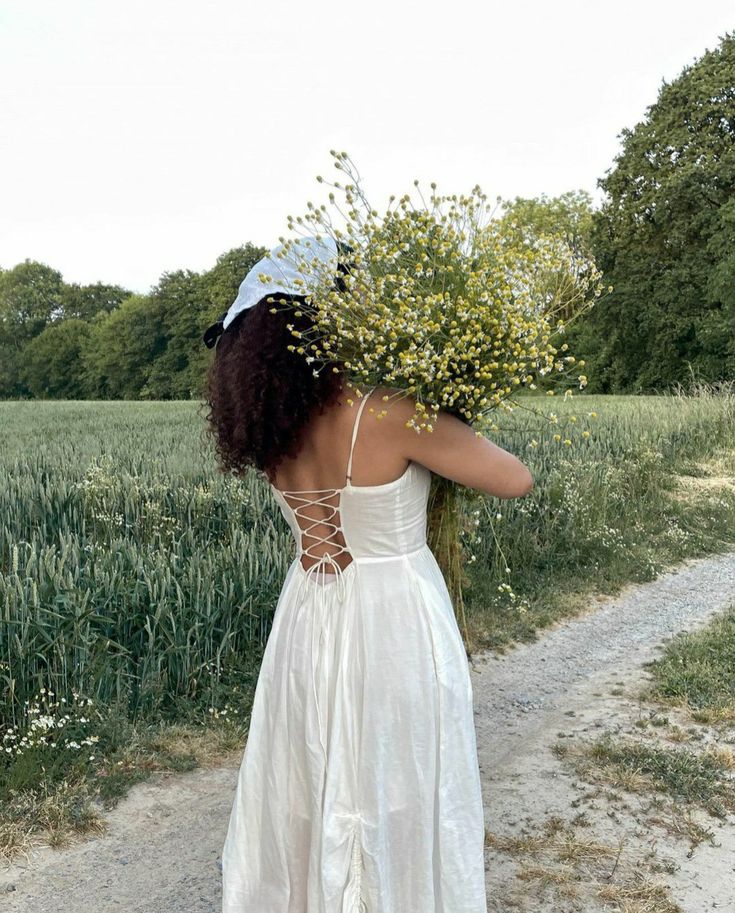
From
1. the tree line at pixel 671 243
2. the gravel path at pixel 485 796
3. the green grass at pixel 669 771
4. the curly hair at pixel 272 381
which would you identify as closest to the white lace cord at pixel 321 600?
the curly hair at pixel 272 381

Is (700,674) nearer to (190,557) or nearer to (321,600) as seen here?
(190,557)

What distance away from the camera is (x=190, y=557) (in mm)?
4898

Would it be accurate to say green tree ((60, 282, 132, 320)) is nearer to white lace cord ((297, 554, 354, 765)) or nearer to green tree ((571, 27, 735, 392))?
green tree ((571, 27, 735, 392))

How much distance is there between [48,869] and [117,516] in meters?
3.29

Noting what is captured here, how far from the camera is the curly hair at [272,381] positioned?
196 centimetres

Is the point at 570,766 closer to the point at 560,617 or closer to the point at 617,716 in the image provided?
the point at 617,716

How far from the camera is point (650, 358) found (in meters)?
34.8

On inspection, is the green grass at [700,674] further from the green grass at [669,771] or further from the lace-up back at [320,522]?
the lace-up back at [320,522]

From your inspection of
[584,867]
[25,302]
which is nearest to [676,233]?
[584,867]

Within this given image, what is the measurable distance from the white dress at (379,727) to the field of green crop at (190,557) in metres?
0.30

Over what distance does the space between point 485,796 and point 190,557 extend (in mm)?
2166

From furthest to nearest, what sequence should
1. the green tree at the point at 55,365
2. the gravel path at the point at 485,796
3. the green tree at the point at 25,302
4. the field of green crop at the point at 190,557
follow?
the green tree at the point at 25,302
the green tree at the point at 55,365
the field of green crop at the point at 190,557
the gravel path at the point at 485,796

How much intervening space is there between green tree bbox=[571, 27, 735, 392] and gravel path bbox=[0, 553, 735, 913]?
84.1 feet

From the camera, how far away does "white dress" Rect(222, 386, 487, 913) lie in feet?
6.73
